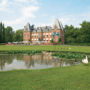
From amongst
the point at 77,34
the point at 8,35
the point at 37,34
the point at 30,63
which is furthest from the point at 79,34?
the point at 30,63

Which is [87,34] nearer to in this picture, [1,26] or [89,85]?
[1,26]

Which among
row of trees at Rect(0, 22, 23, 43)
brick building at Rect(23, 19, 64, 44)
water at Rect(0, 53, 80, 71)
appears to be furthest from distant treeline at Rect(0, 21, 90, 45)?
water at Rect(0, 53, 80, 71)

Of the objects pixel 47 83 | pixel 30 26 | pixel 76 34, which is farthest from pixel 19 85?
pixel 30 26

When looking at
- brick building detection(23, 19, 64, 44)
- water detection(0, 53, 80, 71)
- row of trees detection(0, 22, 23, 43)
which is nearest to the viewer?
water detection(0, 53, 80, 71)

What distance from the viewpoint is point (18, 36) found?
91125 millimetres

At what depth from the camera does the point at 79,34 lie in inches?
2475

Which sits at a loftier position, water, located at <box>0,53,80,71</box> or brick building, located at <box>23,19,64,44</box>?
brick building, located at <box>23,19,64,44</box>

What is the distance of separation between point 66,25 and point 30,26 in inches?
822

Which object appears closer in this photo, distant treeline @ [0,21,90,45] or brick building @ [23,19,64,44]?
distant treeline @ [0,21,90,45]

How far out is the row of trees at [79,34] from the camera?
58.5 metres

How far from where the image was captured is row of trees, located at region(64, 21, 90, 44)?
58.5 metres

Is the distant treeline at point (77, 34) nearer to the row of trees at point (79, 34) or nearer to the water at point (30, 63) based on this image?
the row of trees at point (79, 34)

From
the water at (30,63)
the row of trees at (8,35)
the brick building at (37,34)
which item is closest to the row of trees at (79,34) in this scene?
the brick building at (37,34)

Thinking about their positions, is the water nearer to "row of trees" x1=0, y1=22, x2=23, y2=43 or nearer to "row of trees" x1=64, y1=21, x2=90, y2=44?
"row of trees" x1=64, y1=21, x2=90, y2=44
